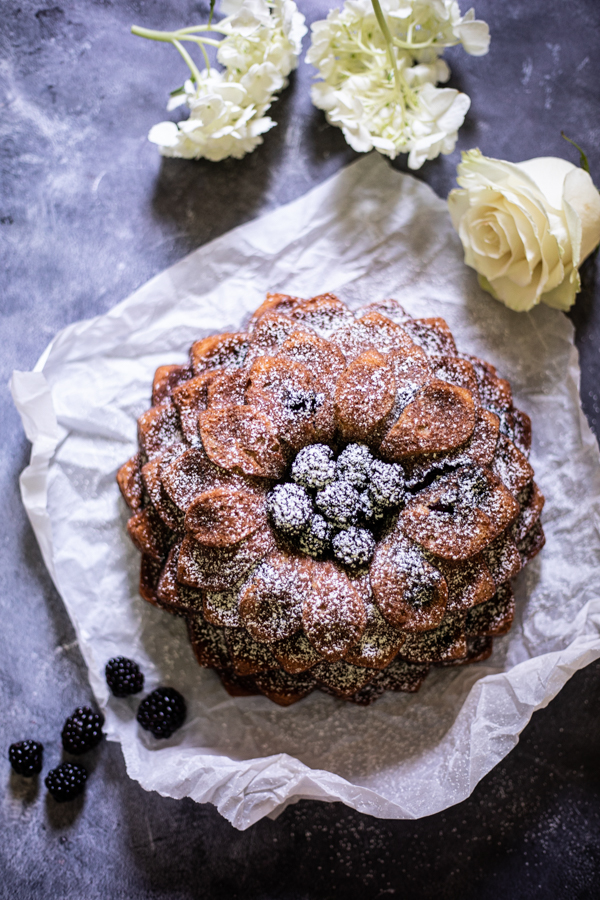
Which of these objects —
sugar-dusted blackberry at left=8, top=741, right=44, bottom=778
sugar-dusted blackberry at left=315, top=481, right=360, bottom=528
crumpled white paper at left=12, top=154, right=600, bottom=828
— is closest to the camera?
sugar-dusted blackberry at left=315, top=481, right=360, bottom=528

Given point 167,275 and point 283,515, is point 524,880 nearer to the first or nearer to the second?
point 283,515

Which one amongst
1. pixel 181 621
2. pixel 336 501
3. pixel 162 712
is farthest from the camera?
pixel 181 621

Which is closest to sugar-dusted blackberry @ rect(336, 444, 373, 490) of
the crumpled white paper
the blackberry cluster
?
the blackberry cluster

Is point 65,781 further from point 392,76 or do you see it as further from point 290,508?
point 392,76

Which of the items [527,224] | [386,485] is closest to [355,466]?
[386,485]

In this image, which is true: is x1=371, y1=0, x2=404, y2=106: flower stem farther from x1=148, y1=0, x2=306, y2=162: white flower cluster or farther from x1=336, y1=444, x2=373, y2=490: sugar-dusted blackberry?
x1=336, y1=444, x2=373, y2=490: sugar-dusted blackberry

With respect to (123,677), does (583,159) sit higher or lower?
higher

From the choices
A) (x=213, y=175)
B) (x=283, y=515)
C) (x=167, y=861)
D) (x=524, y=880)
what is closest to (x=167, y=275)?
(x=213, y=175)
